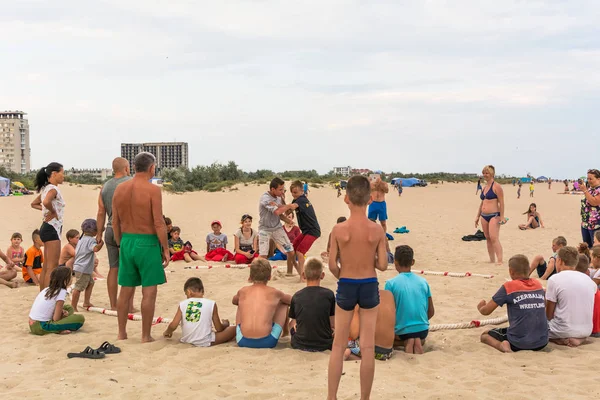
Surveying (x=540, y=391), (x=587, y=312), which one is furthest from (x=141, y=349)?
(x=587, y=312)

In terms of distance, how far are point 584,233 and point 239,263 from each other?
21.6 ft

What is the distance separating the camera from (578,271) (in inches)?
248

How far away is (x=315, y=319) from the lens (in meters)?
5.77

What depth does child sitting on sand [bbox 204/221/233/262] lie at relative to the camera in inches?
495

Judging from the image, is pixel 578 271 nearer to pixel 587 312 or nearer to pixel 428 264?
pixel 587 312

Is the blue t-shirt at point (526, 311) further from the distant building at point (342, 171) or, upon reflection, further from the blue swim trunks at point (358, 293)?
the distant building at point (342, 171)

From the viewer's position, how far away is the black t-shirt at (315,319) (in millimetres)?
5770

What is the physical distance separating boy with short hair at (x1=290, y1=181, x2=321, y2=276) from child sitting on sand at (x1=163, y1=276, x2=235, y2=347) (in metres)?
3.62

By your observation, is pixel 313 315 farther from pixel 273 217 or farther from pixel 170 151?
pixel 170 151

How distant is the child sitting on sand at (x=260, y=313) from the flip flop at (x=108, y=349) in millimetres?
1203

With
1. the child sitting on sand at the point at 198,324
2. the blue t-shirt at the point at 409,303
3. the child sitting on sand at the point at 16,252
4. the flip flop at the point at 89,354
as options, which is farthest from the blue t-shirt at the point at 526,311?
the child sitting on sand at the point at 16,252

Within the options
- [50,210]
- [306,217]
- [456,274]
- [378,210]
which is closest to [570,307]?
[456,274]

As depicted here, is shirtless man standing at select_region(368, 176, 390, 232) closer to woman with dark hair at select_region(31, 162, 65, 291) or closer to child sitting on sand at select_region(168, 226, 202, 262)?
child sitting on sand at select_region(168, 226, 202, 262)

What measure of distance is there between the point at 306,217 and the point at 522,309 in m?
4.58
